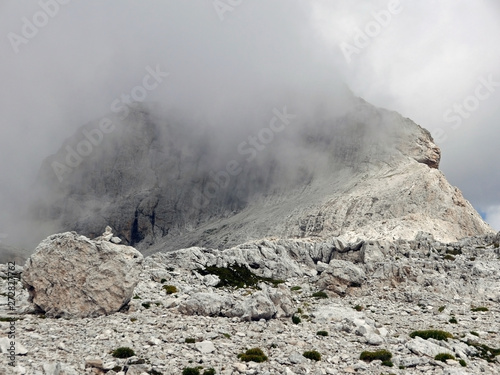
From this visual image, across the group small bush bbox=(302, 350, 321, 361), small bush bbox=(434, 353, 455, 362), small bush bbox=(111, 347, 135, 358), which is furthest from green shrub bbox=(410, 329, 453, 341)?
small bush bbox=(111, 347, 135, 358)

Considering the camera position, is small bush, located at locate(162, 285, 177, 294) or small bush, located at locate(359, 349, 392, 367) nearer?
small bush, located at locate(359, 349, 392, 367)

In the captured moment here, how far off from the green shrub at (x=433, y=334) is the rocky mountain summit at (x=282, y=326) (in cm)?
8

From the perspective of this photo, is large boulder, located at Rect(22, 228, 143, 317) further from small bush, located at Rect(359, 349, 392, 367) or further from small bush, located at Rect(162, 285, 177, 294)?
small bush, located at Rect(359, 349, 392, 367)

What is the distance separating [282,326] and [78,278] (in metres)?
16.5

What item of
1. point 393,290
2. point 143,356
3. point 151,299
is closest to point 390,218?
point 393,290

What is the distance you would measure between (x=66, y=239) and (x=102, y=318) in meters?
7.83

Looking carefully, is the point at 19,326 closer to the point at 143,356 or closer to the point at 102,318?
the point at 102,318

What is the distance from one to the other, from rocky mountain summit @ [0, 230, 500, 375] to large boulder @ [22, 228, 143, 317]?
242 mm

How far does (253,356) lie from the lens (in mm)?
25891

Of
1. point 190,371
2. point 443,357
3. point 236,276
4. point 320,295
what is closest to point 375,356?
point 443,357

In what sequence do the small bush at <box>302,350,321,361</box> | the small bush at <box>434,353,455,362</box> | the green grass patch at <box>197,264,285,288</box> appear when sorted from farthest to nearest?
the green grass patch at <box>197,264,285,288</box>, the small bush at <box>434,353,455,362</box>, the small bush at <box>302,350,321,361</box>

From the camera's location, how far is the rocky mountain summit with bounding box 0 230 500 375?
25.2 meters

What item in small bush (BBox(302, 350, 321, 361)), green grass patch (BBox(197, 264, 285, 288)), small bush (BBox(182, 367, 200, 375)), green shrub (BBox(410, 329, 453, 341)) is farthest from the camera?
green grass patch (BBox(197, 264, 285, 288))

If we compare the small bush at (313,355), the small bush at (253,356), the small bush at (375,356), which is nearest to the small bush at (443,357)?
the small bush at (375,356)
